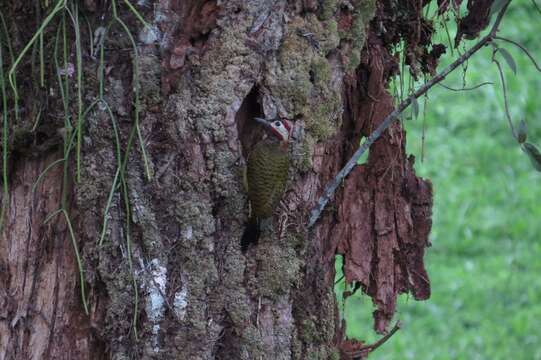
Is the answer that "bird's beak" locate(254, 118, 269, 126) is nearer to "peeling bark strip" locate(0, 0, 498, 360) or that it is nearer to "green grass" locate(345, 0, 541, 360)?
"peeling bark strip" locate(0, 0, 498, 360)

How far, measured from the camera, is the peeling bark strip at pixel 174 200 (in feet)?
7.47

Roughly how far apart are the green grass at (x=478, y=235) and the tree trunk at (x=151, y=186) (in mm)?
3166

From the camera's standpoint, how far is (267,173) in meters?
2.36

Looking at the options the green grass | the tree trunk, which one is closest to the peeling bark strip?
the tree trunk

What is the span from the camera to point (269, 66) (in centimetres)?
240

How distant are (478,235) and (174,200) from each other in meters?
4.17

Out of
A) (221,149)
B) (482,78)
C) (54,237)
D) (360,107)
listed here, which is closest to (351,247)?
(360,107)

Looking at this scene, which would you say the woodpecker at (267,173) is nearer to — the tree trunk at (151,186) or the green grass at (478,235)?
the tree trunk at (151,186)

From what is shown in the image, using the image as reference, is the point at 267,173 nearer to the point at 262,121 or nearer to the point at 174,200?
the point at 262,121

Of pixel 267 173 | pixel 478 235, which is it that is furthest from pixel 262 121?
pixel 478 235

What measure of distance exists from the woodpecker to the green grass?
3143 mm

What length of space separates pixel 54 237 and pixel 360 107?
1.06 m

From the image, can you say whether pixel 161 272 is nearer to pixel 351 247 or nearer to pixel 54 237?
pixel 54 237

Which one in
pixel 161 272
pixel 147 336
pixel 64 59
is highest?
pixel 64 59
